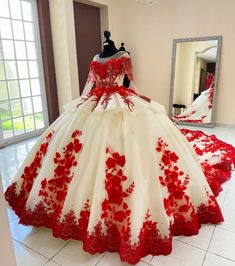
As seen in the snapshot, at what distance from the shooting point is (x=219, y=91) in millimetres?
3867

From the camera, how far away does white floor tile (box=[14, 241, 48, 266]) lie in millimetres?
1344

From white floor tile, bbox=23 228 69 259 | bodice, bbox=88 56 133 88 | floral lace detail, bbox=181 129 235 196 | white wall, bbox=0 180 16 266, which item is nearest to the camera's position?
white wall, bbox=0 180 16 266

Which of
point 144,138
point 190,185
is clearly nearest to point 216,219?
A: point 190,185

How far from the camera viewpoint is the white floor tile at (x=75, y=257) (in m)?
1.34

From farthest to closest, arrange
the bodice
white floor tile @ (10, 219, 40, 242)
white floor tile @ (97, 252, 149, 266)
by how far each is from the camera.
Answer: the bodice, white floor tile @ (10, 219, 40, 242), white floor tile @ (97, 252, 149, 266)

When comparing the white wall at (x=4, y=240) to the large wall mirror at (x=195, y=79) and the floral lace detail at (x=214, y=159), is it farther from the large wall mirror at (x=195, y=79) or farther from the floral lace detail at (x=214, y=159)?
the large wall mirror at (x=195, y=79)

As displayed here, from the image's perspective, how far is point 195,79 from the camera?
3.90 metres

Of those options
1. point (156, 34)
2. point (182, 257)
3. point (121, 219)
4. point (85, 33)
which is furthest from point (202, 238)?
point (85, 33)

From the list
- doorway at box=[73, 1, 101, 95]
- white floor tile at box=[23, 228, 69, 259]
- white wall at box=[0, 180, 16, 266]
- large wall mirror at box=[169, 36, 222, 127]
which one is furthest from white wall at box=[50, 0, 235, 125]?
white wall at box=[0, 180, 16, 266]

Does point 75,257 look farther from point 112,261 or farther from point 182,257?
point 182,257

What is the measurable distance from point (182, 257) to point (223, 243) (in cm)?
32

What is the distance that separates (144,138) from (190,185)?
494 millimetres

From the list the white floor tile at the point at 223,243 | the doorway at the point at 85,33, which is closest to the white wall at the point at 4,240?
the white floor tile at the point at 223,243
